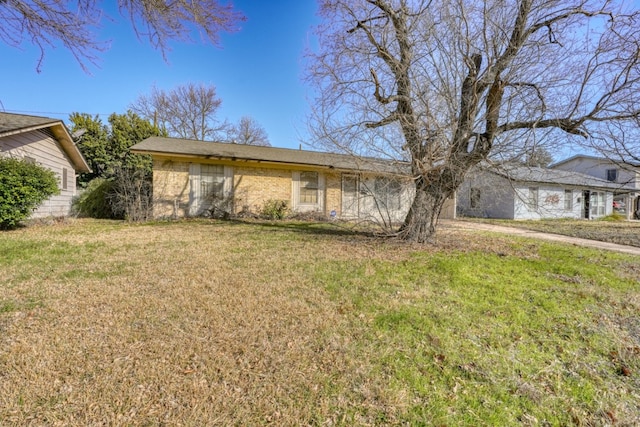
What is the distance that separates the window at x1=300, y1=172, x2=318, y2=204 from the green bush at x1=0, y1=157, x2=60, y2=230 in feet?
30.3

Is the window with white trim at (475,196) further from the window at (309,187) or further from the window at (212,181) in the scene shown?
the window at (212,181)

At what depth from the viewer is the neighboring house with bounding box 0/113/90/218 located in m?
9.55

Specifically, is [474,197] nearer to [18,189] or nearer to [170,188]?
[170,188]

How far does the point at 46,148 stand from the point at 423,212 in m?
14.2

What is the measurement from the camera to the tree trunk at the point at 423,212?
750cm

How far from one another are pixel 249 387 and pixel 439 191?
21.8 ft

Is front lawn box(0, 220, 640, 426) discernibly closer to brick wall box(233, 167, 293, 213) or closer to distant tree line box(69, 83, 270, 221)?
distant tree line box(69, 83, 270, 221)

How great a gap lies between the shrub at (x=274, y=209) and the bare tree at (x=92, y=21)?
26.5ft

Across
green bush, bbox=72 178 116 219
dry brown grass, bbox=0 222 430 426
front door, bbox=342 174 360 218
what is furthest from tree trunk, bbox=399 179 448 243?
green bush, bbox=72 178 116 219

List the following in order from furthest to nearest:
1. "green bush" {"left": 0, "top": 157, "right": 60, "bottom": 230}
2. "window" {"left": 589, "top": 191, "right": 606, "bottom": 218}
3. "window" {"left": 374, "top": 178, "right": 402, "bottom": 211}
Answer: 1. "window" {"left": 589, "top": 191, "right": 606, "bottom": 218}
2. "window" {"left": 374, "top": 178, "right": 402, "bottom": 211}
3. "green bush" {"left": 0, "top": 157, "right": 60, "bottom": 230}

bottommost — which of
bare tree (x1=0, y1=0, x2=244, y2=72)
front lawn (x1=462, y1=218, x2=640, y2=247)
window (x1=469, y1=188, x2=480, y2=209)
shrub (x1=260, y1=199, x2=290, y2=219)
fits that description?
front lawn (x1=462, y1=218, x2=640, y2=247)

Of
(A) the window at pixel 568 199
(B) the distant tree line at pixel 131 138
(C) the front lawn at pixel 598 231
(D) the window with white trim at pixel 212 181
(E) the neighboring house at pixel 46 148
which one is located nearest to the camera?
(E) the neighboring house at pixel 46 148

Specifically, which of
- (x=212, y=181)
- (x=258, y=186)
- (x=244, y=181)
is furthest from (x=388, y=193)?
(x=212, y=181)

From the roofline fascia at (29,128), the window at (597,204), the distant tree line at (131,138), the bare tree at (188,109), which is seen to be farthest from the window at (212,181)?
the window at (597,204)
